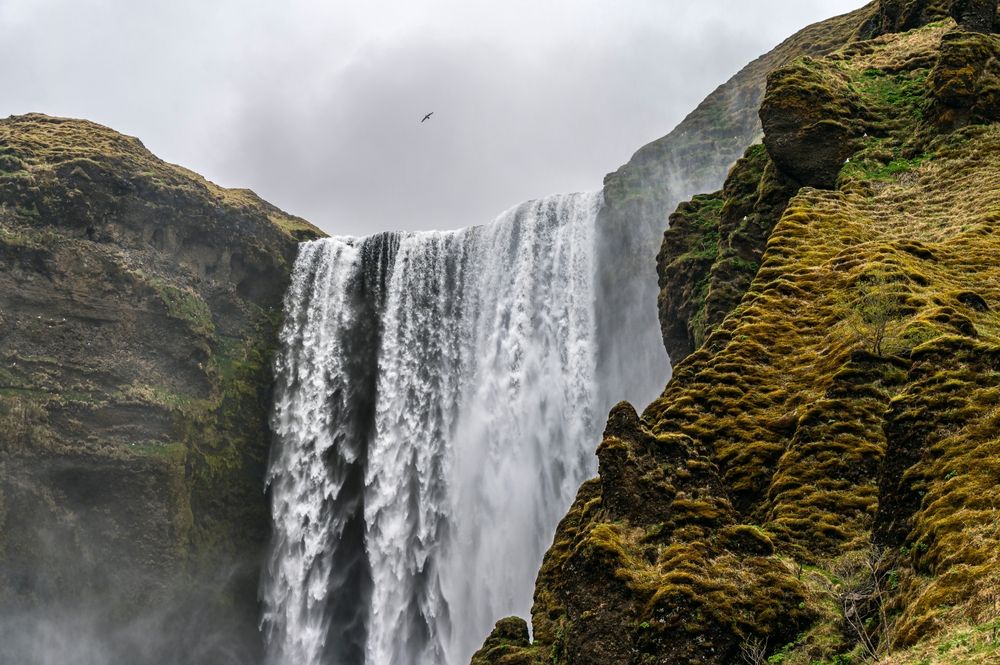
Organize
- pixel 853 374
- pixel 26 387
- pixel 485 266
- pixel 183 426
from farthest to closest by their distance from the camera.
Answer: pixel 485 266, pixel 183 426, pixel 26 387, pixel 853 374

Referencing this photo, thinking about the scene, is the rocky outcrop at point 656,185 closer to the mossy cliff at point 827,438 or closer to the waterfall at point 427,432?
the waterfall at point 427,432

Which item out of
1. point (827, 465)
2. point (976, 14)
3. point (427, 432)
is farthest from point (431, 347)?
point (827, 465)

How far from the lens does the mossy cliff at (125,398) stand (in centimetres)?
4475

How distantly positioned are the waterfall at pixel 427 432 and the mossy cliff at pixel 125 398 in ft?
8.95

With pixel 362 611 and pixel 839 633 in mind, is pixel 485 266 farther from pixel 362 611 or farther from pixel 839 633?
pixel 839 633

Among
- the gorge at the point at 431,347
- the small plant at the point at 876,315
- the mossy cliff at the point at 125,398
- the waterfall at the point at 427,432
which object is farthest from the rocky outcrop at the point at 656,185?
A: the small plant at the point at 876,315

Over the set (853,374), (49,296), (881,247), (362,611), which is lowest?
(362,611)

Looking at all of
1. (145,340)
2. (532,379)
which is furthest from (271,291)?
(532,379)

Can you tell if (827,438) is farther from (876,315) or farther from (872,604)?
(872,604)

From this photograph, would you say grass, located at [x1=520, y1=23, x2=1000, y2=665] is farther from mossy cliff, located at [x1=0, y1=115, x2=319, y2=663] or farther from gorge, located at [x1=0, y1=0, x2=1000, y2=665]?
mossy cliff, located at [x1=0, y1=115, x2=319, y2=663]

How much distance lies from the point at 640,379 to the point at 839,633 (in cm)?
3533

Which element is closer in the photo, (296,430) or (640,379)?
(640,379)

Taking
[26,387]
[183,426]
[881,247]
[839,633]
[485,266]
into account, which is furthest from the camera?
[485,266]

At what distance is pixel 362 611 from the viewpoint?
46.0 m
